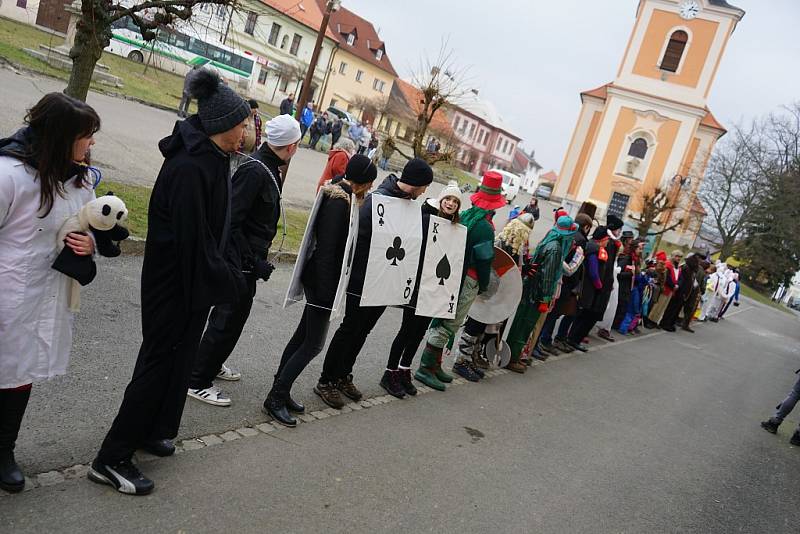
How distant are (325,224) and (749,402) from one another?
9.38 m

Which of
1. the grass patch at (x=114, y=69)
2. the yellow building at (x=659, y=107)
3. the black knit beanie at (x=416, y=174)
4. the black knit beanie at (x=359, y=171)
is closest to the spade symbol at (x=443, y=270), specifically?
the black knit beanie at (x=416, y=174)

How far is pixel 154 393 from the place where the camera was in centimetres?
379

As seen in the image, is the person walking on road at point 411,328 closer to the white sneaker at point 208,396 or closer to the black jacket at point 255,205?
the white sneaker at point 208,396

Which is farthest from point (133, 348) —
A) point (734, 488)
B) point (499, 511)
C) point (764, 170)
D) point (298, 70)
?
point (298, 70)

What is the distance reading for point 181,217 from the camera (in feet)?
11.6

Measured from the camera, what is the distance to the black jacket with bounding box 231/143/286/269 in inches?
178

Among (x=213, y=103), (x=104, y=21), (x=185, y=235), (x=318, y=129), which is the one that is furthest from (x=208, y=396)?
(x=318, y=129)

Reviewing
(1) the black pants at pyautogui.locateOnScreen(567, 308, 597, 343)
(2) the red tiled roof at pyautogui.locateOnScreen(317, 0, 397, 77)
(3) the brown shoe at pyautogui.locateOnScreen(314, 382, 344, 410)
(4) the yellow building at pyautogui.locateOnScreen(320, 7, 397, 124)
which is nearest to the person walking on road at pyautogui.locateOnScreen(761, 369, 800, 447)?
(1) the black pants at pyautogui.locateOnScreen(567, 308, 597, 343)

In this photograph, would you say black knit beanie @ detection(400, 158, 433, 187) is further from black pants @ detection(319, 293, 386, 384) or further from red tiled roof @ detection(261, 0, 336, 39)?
red tiled roof @ detection(261, 0, 336, 39)

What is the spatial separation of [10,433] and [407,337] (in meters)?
3.75

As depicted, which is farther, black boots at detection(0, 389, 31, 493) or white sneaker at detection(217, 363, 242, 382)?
white sneaker at detection(217, 363, 242, 382)

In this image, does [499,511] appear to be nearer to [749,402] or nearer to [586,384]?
[586,384]

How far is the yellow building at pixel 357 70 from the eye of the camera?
67250 millimetres

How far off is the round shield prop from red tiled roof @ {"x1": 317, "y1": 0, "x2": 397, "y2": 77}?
6326 cm
